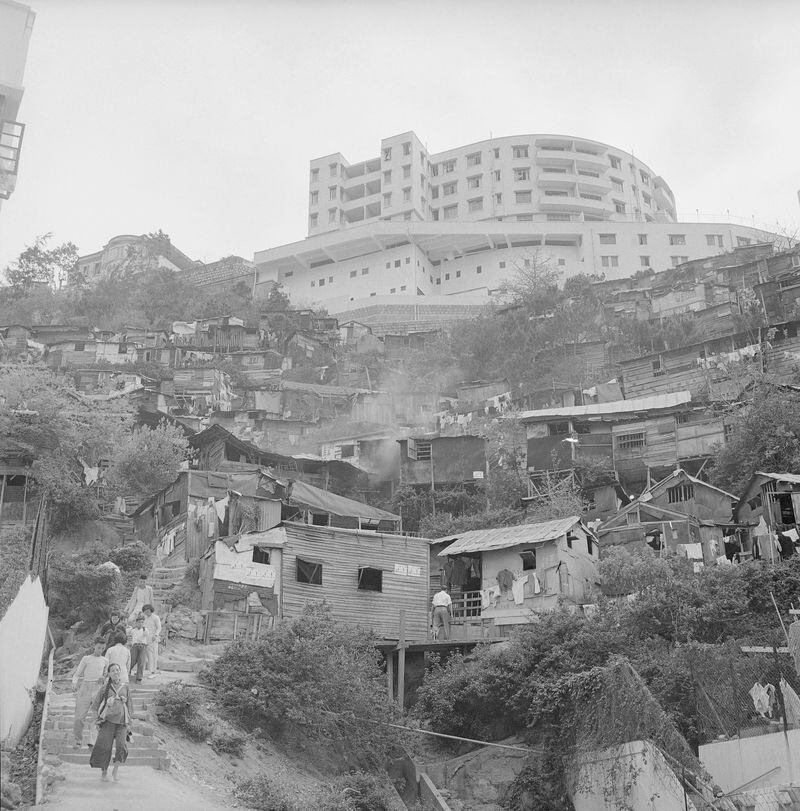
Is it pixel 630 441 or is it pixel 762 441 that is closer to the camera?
pixel 762 441

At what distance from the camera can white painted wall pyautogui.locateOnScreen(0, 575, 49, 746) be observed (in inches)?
399

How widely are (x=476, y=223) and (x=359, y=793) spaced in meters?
50.3

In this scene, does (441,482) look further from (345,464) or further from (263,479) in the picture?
(263,479)

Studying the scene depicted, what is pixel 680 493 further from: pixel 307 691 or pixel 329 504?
pixel 307 691

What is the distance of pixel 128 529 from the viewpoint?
29641 millimetres

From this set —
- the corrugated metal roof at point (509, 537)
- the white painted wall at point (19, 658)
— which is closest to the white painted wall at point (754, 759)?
the corrugated metal roof at point (509, 537)

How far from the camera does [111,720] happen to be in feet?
33.6

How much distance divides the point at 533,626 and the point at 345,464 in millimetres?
17664

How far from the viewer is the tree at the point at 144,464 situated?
30438 millimetres

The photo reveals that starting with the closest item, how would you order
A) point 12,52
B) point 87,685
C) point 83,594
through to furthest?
point 87,685 → point 12,52 → point 83,594

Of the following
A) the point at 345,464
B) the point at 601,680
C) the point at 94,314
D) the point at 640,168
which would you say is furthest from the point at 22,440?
the point at 640,168

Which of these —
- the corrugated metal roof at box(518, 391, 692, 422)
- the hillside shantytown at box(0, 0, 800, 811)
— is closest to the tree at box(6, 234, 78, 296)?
the hillside shantytown at box(0, 0, 800, 811)

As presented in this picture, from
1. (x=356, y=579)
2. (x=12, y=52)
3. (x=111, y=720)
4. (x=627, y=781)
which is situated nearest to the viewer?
(x=111, y=720)

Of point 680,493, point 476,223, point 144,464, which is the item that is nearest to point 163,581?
point 144,464
